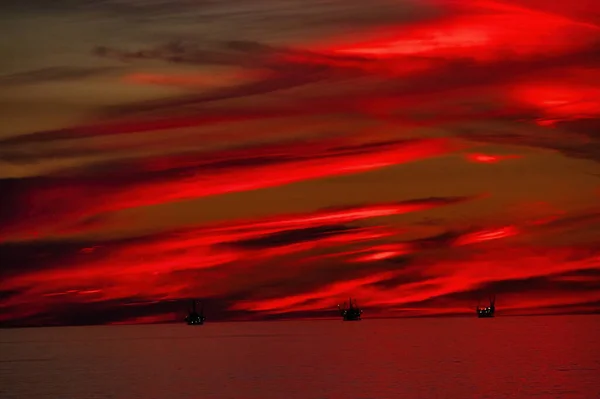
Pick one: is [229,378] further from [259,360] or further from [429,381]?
[259,360]

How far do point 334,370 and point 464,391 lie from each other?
4054 centimetres

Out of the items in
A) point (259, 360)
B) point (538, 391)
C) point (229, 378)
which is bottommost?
point (538, 391)

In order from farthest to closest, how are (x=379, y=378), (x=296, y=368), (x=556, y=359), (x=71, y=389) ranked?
(x=556, y=359)
(x=296, y=368)
(x=379, y=378)
(x=71, y=389)

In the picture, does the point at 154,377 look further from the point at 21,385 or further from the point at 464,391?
the point at 464,391

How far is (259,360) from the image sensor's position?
652ft

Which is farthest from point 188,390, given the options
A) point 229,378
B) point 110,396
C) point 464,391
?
point 464,391

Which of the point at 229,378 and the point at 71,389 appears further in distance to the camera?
the point at 229,378

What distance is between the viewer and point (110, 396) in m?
125

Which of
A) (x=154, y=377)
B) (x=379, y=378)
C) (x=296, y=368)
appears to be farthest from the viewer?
(x=296, y=368)

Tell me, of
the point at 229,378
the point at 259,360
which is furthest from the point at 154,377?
the point at 259,360

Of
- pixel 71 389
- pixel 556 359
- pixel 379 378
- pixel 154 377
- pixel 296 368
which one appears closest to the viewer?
pixel 71 389

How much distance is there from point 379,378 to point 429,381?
804 centimetres

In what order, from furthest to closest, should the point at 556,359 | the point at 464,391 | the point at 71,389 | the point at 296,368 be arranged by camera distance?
the point at 556,359
the point at 296,368
the point at 71,389
the point at 464,391

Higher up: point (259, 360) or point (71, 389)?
point (259, 360)
